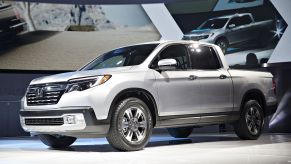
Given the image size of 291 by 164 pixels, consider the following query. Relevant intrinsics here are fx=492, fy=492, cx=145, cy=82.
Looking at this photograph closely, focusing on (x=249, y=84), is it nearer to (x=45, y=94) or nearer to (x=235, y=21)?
(x=45, y=94)

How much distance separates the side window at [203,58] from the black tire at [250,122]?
1.02m

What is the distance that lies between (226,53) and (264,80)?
454 centimetres

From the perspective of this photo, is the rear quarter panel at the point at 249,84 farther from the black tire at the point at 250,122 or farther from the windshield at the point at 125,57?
the windshield at the point at 125,57

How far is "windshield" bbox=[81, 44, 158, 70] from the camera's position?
7.98 m

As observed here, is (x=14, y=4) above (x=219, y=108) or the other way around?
above

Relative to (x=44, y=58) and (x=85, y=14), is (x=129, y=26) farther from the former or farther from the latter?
(x=44, y=58)

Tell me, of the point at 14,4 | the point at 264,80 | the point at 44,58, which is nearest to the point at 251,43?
the point at 264,80

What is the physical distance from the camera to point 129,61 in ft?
26.5

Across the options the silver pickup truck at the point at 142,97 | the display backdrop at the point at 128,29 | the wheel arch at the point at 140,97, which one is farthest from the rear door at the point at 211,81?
the display backdrop at the point at 128,29

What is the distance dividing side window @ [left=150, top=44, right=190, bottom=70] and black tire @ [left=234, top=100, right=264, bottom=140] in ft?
5.24

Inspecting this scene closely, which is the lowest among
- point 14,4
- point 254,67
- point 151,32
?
point 254,67

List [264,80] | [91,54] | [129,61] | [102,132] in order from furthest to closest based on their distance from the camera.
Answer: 1. [91,54]
2. [264,80]
3. [129,61]
4. [102,132]

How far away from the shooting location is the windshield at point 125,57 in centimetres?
798

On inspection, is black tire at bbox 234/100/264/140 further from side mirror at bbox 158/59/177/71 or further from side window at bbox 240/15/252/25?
side window at bbox 240/15/252/25
